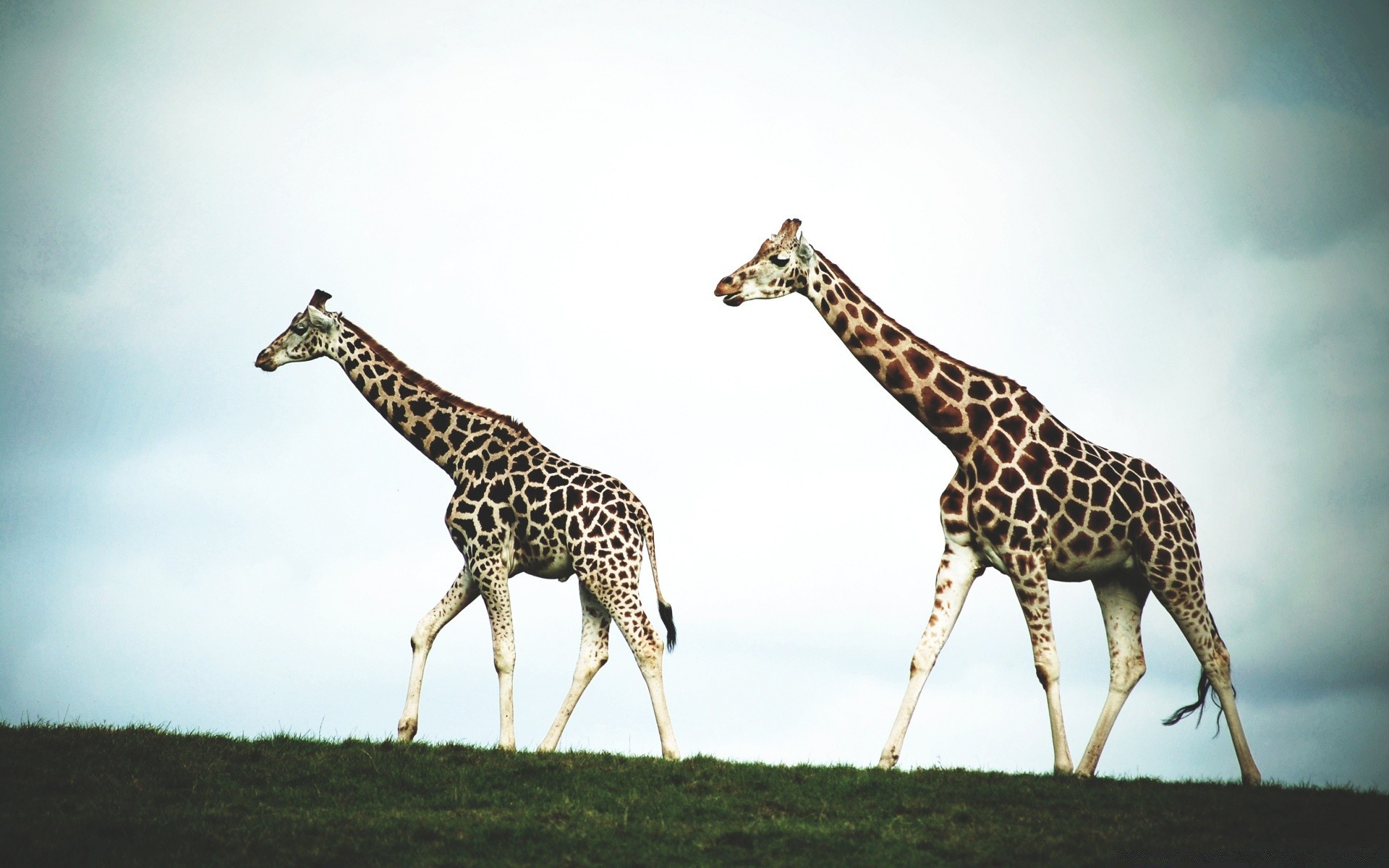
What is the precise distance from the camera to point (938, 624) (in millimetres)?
16516

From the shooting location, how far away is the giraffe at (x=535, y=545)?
1809 centimetres

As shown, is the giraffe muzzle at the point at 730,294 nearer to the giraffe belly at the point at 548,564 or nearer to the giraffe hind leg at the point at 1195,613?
the giraffe belly at the point at 548,564

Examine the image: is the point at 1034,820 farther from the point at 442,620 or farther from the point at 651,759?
the point at 442,620

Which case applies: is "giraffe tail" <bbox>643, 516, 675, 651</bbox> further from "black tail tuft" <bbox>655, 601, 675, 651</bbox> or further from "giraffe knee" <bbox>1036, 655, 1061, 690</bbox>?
"giraffe knee" <bbox>1036, 655, 1061, 690</bbox>

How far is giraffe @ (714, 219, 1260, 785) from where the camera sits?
1623 cm

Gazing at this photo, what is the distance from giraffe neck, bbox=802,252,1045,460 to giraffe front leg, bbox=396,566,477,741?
644 centimetres

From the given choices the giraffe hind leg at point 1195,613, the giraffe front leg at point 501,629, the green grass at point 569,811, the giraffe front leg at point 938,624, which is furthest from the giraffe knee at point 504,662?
the giraffe hind leg at point 1195,613

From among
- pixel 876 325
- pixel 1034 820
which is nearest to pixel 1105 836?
pixel 1034 820

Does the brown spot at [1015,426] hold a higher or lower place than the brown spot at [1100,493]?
higher

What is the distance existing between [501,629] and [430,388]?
4450 millimetres

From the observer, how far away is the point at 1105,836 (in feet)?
43.1

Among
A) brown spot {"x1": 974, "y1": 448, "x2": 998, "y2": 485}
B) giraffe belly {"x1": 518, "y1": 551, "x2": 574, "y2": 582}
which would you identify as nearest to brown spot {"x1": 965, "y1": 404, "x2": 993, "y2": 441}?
brown spot {"x1": 974, "y1": 448, "x2": 998, "y2": 485}

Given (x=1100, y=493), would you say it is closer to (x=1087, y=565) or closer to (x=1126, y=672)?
(x=1087, y=565)

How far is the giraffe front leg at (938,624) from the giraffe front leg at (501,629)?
5.32m
